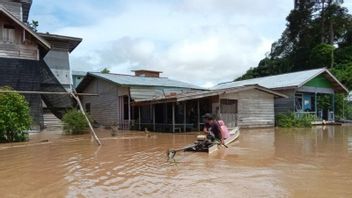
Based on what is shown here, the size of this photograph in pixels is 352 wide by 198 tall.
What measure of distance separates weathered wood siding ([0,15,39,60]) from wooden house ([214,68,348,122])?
16.8 metres

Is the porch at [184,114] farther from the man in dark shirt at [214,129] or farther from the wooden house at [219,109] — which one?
the man in dark shirt at [214,129]

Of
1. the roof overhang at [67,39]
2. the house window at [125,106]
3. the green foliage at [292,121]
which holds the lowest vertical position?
the green foliage at [292,121]

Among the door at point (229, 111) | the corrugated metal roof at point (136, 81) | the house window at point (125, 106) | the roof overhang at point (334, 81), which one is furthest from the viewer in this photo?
the roof overhang at point (334, 81)

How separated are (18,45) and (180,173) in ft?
50.3

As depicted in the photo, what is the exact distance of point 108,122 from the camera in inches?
1126

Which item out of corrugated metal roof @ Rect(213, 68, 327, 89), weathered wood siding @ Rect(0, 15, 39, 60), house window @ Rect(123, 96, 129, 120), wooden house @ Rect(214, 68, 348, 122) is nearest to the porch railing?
wooden house @ Rect(214, 68, 348, 122)

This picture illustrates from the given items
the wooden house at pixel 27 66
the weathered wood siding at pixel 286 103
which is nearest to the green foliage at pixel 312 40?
the weathered wood siding at pixel 286 103

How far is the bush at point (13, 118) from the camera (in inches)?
622

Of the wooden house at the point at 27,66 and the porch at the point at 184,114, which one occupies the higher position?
the wooden house at the point at 27,66

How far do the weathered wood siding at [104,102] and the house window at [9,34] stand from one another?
8231mm

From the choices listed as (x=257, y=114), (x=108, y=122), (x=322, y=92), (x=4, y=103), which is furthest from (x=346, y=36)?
(x=4, y=103)

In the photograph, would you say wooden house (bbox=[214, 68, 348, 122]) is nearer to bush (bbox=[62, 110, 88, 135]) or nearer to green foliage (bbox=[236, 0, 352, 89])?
green foliage (bbox=[236, 0, 352, 89])

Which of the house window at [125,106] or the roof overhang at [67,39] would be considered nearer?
the house window at [125,106]

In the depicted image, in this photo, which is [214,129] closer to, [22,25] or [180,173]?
[180,173]
